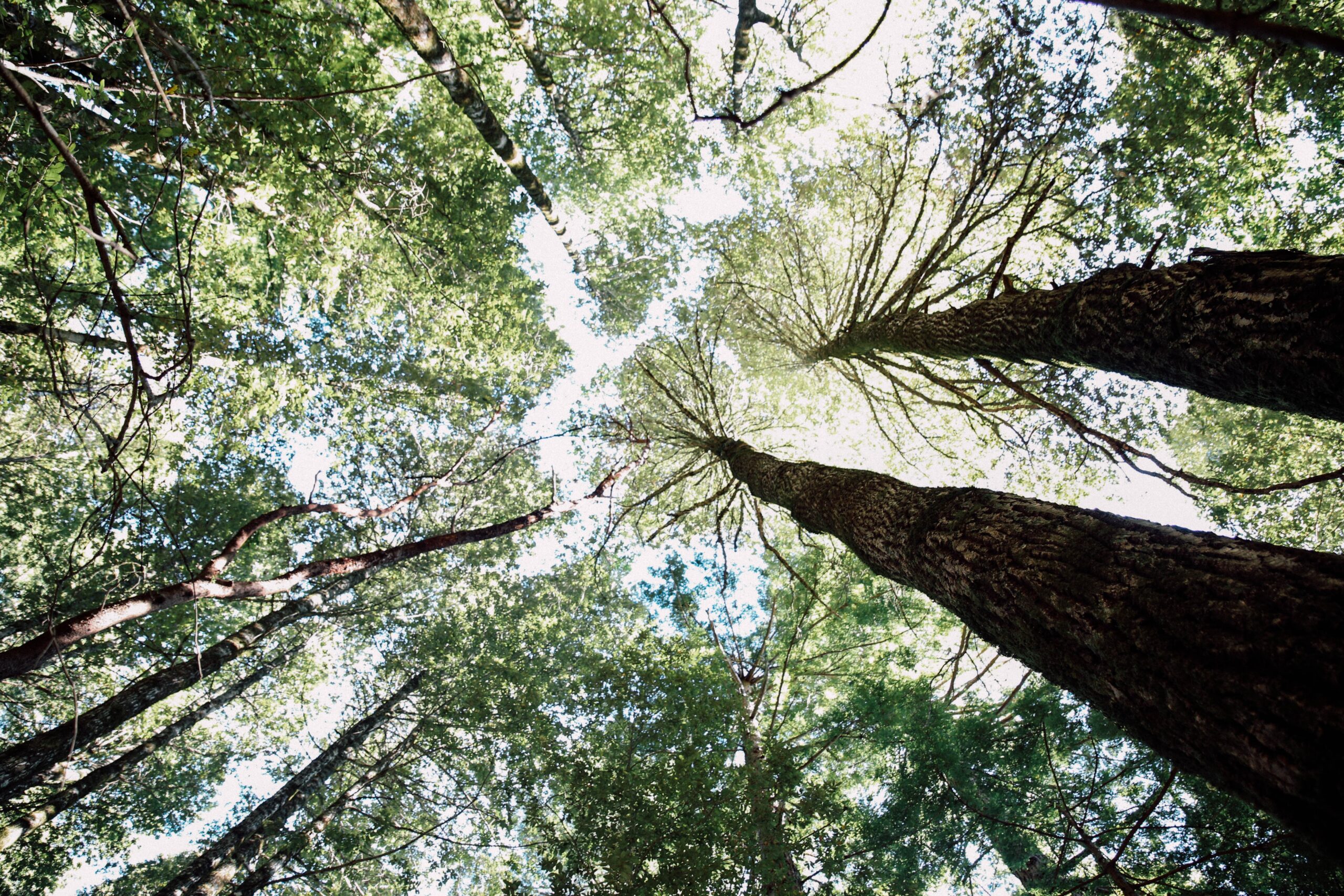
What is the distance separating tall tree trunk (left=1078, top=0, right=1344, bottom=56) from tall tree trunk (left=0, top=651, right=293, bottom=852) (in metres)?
10.4

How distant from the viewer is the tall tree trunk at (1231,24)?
2.17ft

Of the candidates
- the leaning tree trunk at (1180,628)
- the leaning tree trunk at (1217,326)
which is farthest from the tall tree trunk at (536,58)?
the leaning tree trunk at (1180,628)

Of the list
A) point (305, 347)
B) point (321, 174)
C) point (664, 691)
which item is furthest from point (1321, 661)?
point (305, 347)

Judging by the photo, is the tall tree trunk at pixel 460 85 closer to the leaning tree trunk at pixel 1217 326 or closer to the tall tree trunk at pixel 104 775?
the leaning tree trunk at pixel 1217 326

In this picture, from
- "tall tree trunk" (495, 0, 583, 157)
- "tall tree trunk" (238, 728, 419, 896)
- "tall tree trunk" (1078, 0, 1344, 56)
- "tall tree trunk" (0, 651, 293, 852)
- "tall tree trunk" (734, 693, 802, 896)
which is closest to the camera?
"tall tree trunk" (1078, 0, 1344, 56)

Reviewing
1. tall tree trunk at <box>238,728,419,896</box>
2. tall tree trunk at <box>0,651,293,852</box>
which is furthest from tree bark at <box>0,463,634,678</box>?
tall tree trunk at <box>238,728,419,896</box>

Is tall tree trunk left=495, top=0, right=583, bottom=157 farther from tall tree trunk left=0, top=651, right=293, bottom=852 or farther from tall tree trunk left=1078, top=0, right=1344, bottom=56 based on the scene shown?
tall tree trunk left=0, top=651, right=293, bottom=852

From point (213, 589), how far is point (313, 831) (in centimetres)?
808

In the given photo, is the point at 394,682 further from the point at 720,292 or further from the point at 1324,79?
the point at 1324,79

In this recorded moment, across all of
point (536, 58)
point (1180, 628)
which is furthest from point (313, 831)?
point (536, 58)

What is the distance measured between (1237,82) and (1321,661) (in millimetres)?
7679

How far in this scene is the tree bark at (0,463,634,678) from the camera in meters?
2.19

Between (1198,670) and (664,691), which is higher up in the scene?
(664,691)

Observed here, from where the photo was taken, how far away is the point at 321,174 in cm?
641
